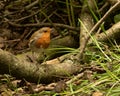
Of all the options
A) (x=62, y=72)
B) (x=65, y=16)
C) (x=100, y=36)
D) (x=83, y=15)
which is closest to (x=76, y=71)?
(x=62, y=72)

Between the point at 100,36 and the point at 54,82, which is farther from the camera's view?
the point at 100,36

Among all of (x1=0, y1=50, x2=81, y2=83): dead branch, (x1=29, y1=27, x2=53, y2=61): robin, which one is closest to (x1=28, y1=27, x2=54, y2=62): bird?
(x1=29, y1=27, x2=53, y2=61): robin

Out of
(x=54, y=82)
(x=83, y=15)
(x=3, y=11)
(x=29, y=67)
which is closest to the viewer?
(x=29, y=67)

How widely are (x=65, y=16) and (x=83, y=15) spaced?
0.81m

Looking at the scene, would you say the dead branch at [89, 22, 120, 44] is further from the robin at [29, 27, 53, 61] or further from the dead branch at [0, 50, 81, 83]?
the dead branch at [0, 50, 81, 83]

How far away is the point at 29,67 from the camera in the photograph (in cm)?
285

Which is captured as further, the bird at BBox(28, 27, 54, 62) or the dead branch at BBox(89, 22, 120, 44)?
the bird at BBox(28, 27, 54, 62)

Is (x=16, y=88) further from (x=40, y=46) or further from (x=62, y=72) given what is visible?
(x=40, y=46)

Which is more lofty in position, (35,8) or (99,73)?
(35,8)

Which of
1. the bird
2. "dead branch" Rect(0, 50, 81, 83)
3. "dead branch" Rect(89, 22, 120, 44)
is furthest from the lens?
the bird

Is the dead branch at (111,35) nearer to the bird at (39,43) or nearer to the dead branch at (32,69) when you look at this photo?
the bird at (39,43)

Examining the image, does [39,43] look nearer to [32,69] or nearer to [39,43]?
[39,43]

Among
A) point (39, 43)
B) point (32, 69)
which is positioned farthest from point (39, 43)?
point (32, 69)

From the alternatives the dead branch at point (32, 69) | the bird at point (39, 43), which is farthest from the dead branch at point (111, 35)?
the dead branch at point (32, 69)
